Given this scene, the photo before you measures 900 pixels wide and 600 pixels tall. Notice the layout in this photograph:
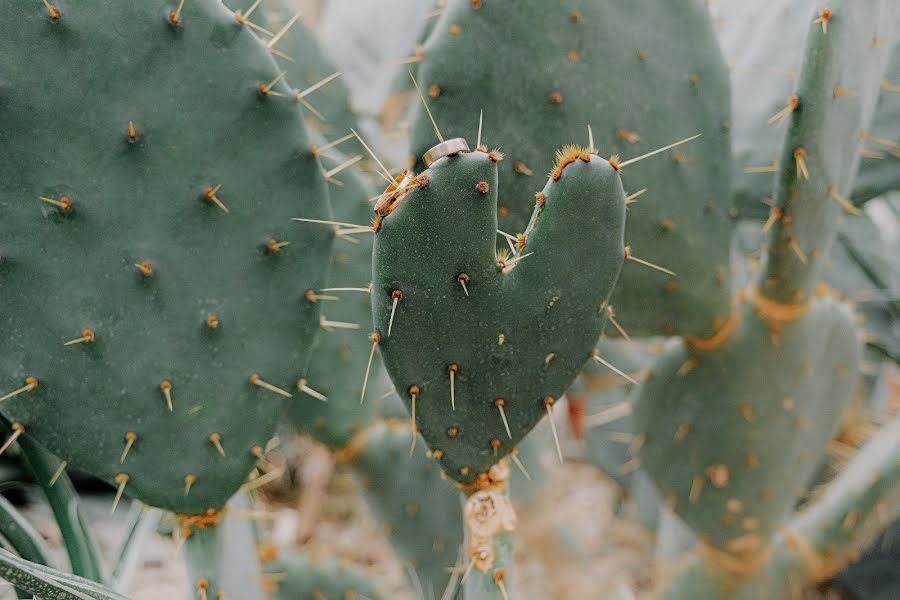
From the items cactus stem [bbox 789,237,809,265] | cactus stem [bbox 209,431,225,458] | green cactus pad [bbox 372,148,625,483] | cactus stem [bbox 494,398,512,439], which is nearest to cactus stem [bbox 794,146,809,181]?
cactus stem [bbox 789,237,809,265]

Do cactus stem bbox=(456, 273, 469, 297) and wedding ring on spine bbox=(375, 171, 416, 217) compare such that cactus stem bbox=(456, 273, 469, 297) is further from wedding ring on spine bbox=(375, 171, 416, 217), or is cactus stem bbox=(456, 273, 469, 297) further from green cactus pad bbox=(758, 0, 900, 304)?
green cactus pad bbox=(758, 0, 900, 304)

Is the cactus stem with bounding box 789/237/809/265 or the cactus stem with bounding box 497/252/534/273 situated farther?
the cactus stem with bounding box 789/237/809/265

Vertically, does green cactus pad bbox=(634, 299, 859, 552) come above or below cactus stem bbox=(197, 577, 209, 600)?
below

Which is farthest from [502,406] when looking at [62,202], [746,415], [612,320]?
[746,415]

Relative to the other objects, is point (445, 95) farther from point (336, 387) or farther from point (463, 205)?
point (336, 387)

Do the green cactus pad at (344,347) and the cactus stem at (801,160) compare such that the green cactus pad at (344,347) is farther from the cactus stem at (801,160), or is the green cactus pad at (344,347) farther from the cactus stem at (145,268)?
the cactus stem at (801,160)

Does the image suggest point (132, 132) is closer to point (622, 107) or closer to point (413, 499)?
point (622, 107)
